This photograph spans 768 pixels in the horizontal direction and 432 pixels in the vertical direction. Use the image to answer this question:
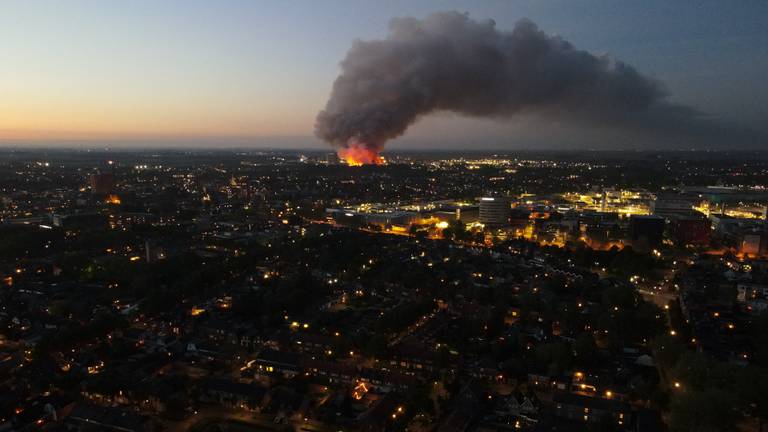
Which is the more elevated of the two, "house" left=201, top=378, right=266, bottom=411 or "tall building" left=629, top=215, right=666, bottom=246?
"tall building" left=629, top=215, right=666, bottom=246

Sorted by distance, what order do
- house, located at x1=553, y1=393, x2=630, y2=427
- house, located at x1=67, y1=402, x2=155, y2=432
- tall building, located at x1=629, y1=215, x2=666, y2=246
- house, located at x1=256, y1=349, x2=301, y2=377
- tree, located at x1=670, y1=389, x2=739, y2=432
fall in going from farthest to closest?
tall building, located at x1=629, y1=215, x2=666, y2=246, house, located at x1=256, y1=349, x2=301, y2=377, house, located at x1=553, y1=393, x2=630, y2=427, house, located at x1=67, y1=402, x2=155, y2=432, tree, located at x1=670, y1=389, x2=739, y2=432

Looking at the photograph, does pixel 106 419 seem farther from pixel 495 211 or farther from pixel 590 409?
pixel 495 211

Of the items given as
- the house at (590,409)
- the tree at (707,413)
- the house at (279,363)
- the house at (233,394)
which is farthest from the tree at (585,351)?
the house at (233,394)

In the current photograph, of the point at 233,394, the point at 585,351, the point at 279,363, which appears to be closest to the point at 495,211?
the point at 585,351

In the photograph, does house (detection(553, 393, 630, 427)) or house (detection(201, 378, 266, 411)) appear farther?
house (detection(201, 378, 266, 411))

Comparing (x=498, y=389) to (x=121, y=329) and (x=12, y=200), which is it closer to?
(x=121, y=329)

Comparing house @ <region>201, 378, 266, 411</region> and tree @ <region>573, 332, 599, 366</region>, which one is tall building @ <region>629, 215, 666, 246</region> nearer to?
tree @ <region>573, 332, 599, 366</region>

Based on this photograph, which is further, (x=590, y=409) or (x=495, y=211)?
(x=495, y=211)

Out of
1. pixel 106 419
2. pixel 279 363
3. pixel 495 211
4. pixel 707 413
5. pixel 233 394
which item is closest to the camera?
pixel 707 413

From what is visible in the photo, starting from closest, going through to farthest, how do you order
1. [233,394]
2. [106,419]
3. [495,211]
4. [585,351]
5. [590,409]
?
[106,419] < [590,409] < [233,394] < [585,351] < [495,211]

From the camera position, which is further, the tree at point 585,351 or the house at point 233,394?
the tree at point 585,351

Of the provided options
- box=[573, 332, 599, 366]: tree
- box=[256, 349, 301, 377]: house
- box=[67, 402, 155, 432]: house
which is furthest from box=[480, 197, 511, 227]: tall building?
box=[67, 402, 155, 432]: house

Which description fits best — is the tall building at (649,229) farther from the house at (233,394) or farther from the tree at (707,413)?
the house at (233,394)
